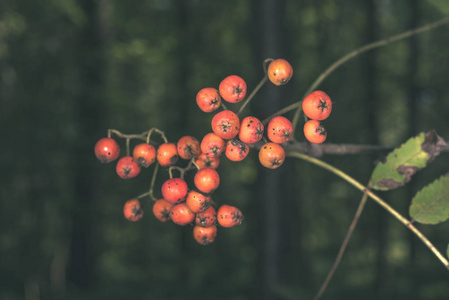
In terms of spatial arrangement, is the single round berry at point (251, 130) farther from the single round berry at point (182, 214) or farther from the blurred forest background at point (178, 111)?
the blurred forest background at point (178, 111)

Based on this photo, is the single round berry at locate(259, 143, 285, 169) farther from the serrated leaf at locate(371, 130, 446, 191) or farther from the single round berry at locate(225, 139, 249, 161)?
the serrated leaf at locate(371, 130, 446, 191)

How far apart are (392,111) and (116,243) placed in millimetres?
16397

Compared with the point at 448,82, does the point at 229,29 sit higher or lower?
higher

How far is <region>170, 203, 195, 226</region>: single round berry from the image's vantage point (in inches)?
61.7

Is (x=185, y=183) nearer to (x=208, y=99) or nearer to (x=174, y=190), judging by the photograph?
(x=174, y=190)

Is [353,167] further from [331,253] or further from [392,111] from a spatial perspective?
[331,253]

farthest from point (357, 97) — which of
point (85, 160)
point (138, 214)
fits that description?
point (138, 214)

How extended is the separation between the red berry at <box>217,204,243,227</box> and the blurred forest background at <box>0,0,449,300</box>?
2223 millimetres

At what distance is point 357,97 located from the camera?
49.1 ft

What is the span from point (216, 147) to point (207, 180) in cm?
17

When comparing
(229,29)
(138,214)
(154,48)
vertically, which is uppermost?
(229,29)

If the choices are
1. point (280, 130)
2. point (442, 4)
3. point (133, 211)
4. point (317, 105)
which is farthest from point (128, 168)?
point (442, 4)

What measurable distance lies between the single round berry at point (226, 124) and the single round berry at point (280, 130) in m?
0.12

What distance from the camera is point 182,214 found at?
158 cm
